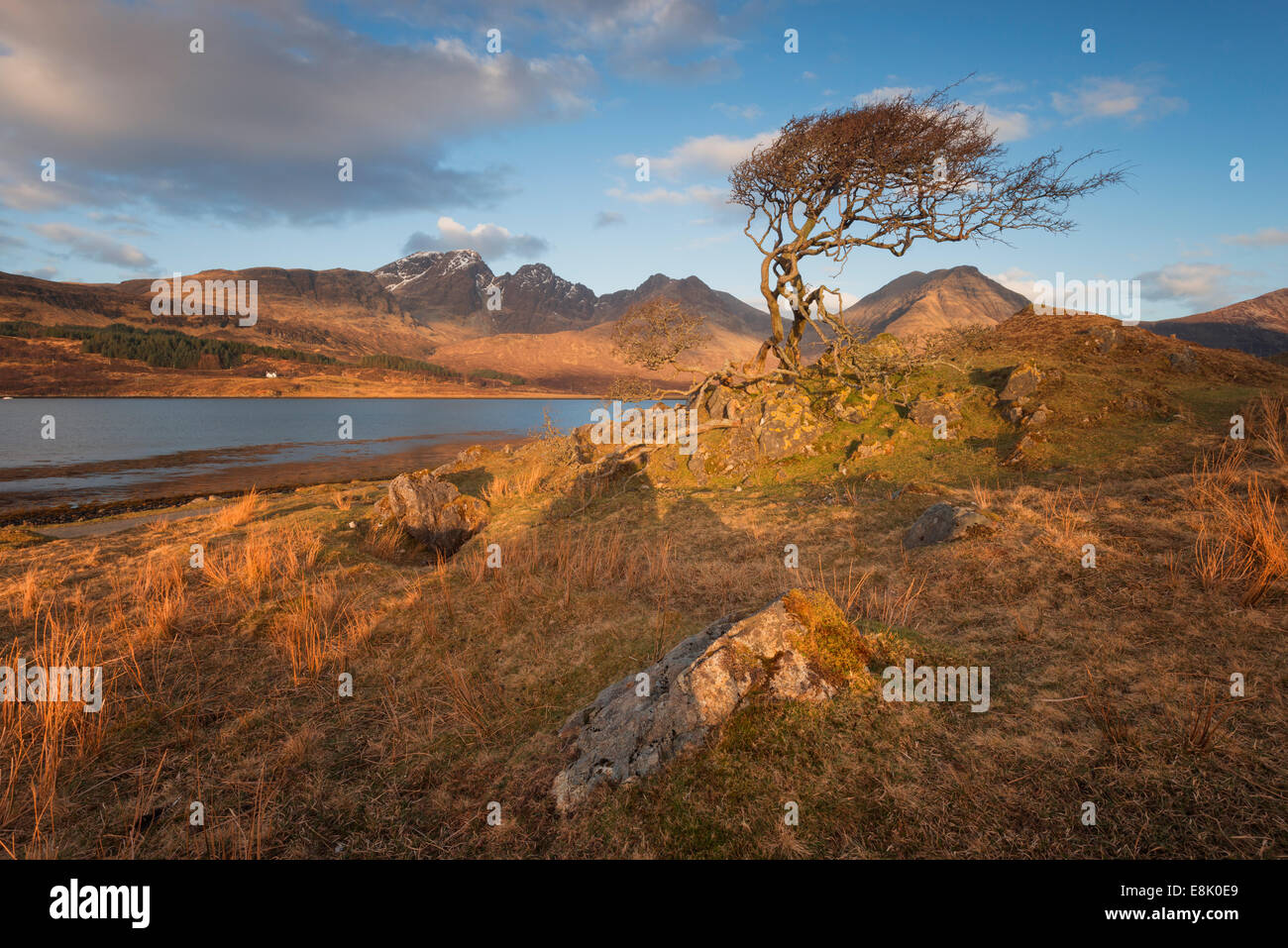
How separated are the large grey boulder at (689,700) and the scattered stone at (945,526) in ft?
13.8

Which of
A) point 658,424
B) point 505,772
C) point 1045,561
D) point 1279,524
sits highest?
point 658,424

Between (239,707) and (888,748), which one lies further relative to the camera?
(239,707)

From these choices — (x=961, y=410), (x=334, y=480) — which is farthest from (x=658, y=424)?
(x=334, y=480)

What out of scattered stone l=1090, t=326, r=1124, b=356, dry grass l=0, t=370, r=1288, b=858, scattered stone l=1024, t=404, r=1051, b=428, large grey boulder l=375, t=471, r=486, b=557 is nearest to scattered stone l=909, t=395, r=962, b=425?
scattered stone l=1024, t=404, r=1051, b=428

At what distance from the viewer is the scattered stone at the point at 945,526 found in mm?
6535

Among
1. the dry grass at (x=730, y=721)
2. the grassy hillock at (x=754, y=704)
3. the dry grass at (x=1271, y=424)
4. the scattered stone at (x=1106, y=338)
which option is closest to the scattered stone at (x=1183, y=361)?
the scattered stone at (x=1106, y=338)

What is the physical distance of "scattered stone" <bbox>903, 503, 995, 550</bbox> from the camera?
654 cm

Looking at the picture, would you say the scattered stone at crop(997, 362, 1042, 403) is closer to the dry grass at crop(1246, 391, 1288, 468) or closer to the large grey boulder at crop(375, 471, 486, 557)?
the dry grass at crop(1246, 391, 1288, 468)

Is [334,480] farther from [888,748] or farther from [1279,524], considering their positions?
[1279,524]

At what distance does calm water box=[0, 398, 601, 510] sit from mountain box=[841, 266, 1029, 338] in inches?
4032

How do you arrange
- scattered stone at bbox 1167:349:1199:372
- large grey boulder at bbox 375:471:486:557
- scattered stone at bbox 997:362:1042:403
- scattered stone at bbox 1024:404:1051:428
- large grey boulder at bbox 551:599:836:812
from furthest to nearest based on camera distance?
scattered stone at bbox 1167:349:1199:372, scattered stone at bbox 997:362:1042:403, large grey boulder at bbox 375:471:486:557, scattered stone at bbox 1024:404:1051:428, large grey boulder at bbox 551:599:836:812

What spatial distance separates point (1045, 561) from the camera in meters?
5.50

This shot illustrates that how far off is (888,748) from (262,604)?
7.92 metres

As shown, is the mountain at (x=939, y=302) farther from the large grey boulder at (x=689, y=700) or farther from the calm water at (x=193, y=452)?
the large grey boulder at (x=689, y=700)
